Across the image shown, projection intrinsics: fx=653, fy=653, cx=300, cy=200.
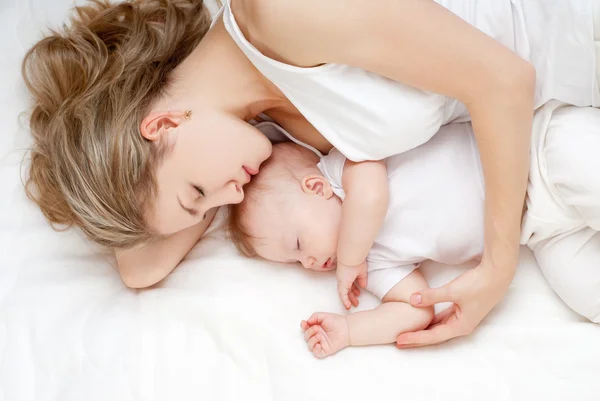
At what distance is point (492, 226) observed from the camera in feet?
4.06

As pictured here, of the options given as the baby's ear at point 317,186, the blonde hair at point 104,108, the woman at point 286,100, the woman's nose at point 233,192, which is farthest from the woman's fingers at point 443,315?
the blonde hair at point 104,108

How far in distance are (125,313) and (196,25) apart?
0.64 meters

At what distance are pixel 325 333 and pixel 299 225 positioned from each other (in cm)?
23

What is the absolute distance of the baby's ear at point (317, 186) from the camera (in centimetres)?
138

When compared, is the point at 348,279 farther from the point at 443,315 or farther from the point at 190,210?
the point at 190,210

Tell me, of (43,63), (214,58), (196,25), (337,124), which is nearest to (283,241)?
(337,124)

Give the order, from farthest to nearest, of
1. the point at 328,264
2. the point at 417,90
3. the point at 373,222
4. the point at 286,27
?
the point at 328,264 → the point at 373,222 → the point at 417,90 → the point at 286,27

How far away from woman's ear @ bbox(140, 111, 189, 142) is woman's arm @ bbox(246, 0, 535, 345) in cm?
21

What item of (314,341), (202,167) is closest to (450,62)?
(202,167)

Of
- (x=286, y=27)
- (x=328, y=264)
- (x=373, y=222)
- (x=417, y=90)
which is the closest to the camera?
(x=286, y=27)

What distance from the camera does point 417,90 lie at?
47.6 inches

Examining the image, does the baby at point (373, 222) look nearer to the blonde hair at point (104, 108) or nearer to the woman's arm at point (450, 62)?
the woman's arm at point (450, 62)

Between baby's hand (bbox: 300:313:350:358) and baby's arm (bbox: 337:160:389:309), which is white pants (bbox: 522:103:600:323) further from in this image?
baby's hand (bbox: 300:313:350:358)

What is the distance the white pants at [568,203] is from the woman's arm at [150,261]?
2.42ft
